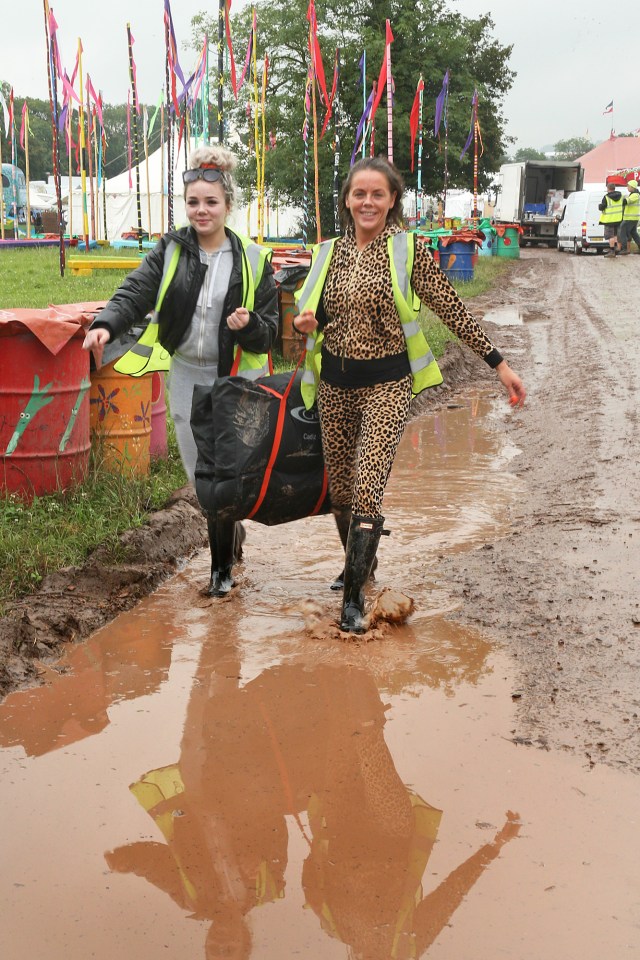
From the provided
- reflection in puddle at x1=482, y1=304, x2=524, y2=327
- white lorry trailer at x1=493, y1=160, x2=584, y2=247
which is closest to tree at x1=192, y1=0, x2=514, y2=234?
white lorry trailer at x1=493, y1=160, x2=584, y2=247

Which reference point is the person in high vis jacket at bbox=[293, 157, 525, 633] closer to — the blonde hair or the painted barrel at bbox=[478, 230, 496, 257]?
the blonde hair

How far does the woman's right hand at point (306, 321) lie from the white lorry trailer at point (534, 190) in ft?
119

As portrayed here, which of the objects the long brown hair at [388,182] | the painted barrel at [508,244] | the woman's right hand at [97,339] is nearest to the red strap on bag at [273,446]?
the woman's right hand at [97,339]

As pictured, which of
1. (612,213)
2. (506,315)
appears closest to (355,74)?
(612,213)

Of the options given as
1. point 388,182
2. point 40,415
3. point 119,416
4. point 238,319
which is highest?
point 388,182

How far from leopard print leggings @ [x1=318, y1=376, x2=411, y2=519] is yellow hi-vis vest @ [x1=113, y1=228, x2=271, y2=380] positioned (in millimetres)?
448

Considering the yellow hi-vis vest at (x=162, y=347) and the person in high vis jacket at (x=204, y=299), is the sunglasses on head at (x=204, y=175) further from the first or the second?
the yellow hi-vis vest at (x=162, y=347)

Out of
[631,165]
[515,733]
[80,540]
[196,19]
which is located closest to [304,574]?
[80,540]

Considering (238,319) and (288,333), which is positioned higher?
(238,319)

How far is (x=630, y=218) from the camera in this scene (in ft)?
95.8

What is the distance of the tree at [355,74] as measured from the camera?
1411 inches

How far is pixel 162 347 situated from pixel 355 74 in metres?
33.4

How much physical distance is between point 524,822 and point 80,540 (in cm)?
301

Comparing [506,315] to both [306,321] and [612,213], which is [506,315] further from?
[612,213]
